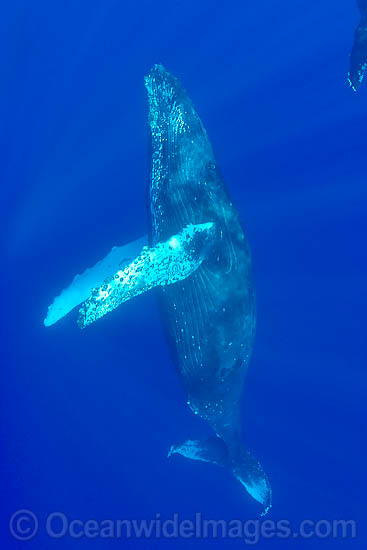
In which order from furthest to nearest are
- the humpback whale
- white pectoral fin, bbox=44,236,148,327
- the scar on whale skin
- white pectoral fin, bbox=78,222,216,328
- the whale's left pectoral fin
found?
the whale's left pectoral fin
the scar on whale skin
white pectoral fin, bbox=44,236,148,327
the humpback whale
white pectoral fin, bbox=78,222,216,328

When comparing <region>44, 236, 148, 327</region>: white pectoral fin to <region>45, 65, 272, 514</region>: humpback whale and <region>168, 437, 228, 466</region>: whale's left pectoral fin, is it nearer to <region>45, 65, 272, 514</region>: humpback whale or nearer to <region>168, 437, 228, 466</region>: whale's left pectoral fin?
<region>45, 65, 272, 514</region>: humpback whale

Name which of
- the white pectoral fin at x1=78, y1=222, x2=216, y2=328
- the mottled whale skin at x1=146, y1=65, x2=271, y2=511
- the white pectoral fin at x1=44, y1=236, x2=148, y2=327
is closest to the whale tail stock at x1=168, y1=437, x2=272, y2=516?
the mottled whale skin at x1=146, y1=65, x2=271, y2=511

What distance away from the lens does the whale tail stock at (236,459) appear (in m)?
9.10

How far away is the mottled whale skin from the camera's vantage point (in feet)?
22.2

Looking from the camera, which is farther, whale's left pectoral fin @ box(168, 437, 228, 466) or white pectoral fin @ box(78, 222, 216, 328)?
whale's left pectoral fin @ box(168, 437, 228, 466)

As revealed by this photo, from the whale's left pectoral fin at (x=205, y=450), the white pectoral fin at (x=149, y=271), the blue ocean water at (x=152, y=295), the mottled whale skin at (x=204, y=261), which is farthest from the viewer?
the blue ocean water at (x=152, y=295)

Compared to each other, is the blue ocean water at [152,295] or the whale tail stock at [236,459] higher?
the blue ocean water at [152,295]

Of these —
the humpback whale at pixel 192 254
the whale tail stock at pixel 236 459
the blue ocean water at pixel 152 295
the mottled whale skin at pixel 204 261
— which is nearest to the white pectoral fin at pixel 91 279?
the humpback whale at pixel 192 254

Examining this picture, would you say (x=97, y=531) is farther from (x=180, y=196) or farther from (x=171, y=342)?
(x=180, y=196)

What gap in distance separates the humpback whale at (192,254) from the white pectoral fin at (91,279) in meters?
1.05

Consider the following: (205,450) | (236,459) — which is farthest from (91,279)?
(236,459)

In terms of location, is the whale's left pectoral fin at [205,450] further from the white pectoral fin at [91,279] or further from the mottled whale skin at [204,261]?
the white pectoral fin at [91,279]

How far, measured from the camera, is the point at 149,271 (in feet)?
19.1

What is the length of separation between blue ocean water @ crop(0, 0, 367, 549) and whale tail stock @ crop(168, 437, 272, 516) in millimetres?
1561
